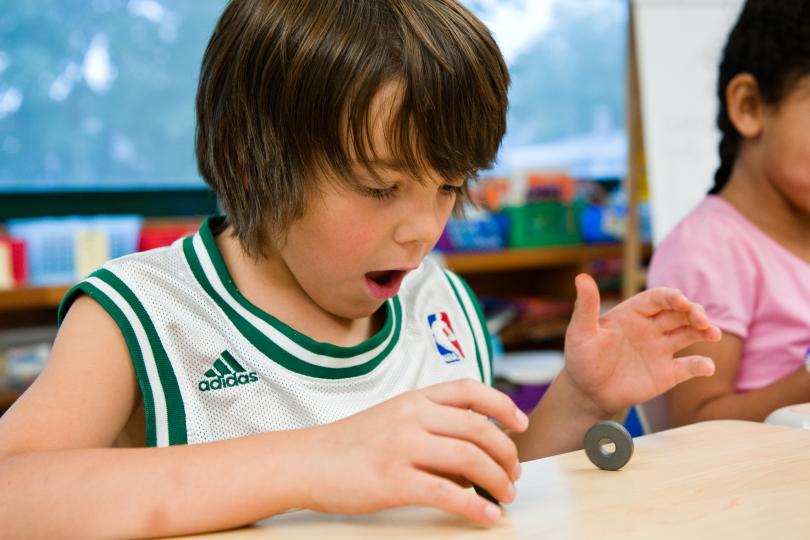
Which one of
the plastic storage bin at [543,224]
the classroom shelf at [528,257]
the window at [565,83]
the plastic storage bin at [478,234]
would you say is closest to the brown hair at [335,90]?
the classroom shelf at [528,257]

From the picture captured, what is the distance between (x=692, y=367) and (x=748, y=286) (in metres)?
0.45

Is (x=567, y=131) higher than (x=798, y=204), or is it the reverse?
(x=798, y=204)

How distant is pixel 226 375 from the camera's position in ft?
2.58

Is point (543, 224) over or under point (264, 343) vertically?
under

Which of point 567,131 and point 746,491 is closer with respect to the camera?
point 746,491

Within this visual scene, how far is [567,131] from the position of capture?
3.38 meters

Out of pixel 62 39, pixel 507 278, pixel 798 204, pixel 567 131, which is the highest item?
pixel 62 39

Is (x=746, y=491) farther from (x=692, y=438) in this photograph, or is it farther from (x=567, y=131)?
(x=567, y=131)

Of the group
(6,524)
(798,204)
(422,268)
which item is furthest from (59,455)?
(798,204)

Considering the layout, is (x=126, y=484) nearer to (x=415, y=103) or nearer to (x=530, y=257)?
(x=415, y=103)

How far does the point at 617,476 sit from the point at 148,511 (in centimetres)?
31

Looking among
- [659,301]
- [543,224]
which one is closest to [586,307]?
[659,301]

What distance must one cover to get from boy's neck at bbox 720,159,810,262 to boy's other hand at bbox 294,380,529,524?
838 millimetres

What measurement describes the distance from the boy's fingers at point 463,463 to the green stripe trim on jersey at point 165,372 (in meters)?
0.30
